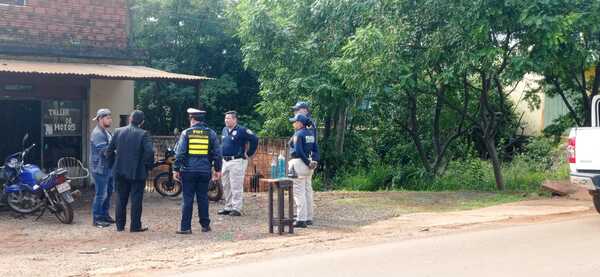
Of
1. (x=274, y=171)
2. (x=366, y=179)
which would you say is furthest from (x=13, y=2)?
(x=366, y=179)

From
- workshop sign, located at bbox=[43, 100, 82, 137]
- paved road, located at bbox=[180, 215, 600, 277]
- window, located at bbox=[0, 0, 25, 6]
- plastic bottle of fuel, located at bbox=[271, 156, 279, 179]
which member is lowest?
paved road, located at bbox=[180, 215, 600, 277]

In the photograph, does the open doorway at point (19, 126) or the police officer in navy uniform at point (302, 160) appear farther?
the open doorway at point (19, 126)

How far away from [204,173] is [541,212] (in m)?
5.54

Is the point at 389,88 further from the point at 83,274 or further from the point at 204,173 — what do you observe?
the point at 83,274

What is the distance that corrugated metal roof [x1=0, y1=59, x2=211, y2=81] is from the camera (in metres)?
13.1

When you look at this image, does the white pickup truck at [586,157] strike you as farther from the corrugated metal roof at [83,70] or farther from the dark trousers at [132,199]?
the corrugated metal roof at [83,70]

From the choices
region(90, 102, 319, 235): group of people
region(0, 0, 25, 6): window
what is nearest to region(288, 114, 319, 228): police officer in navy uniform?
region(90, 102, 319, 235): group of people

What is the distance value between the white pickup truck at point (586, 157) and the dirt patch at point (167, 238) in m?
2.57

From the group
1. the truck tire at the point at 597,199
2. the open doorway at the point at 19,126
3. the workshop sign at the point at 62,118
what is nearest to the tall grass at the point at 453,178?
the truck tire at the point at 597,199

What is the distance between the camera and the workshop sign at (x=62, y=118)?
15312 mm

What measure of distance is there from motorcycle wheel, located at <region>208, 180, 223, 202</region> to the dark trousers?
128 inches

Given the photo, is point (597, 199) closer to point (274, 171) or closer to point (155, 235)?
point (274, 171)

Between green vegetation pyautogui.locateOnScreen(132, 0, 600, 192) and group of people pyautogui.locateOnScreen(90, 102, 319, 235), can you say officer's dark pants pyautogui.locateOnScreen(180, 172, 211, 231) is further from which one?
green vegetation pyautogui.locateOnScreen(132, 0, 600, 192)

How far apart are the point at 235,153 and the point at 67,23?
537cm
